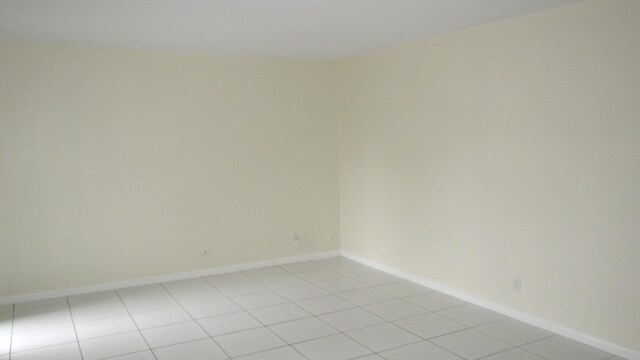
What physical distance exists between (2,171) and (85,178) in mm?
625

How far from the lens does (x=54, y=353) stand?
3379mm

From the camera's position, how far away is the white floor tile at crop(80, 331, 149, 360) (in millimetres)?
3355

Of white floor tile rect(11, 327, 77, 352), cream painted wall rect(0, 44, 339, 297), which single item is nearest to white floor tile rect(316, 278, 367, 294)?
cream painted wall rect(0, 44, 339, 297)

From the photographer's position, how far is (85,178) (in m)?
4.60

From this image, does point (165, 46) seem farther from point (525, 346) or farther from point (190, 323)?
point (525, 346)

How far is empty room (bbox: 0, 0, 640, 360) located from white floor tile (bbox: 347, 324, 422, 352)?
0.08ft

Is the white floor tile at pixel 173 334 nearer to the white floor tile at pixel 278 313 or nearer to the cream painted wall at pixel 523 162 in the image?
the white floor tile at pixel 278 313

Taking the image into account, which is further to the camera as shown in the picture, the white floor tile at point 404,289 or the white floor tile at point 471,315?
the white floor tile at point 404,289

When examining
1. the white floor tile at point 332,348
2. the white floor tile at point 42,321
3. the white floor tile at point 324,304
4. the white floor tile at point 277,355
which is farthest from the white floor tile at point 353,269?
the white floor tile at point 42,321

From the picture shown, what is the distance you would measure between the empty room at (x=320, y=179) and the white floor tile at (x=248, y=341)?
2 centimetres

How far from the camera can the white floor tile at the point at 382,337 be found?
135 inches

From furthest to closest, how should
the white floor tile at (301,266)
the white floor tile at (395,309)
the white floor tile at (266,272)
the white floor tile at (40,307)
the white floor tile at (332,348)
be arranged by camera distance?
the white floor tile at (301,266) → the white floor tile at (266,272) → the white floor tile at (40,307) → the white floor tile at (395,309) → the white floor tile at (332,348)

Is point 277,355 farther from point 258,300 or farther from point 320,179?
point 320,179

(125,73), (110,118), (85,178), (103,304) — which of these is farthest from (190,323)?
(125,73)
